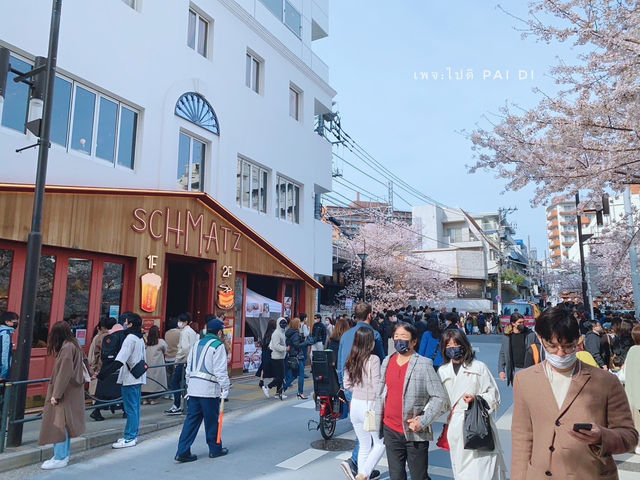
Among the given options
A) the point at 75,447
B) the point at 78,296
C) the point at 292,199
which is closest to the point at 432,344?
the point at 75,447

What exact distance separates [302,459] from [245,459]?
30.5 inches

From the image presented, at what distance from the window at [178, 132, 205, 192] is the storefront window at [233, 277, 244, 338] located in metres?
3.05

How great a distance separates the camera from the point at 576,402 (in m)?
2.53

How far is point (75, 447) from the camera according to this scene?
6598mm

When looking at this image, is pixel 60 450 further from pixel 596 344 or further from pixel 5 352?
pixel 596 344

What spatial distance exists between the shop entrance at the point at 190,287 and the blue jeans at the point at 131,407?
559 cm

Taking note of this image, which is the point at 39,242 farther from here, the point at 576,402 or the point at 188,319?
the point at 576,402

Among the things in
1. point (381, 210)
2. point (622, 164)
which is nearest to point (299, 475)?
point (622, 164)

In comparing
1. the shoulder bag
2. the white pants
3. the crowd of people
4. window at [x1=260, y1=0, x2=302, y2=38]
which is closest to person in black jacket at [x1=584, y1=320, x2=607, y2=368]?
the crowd of people

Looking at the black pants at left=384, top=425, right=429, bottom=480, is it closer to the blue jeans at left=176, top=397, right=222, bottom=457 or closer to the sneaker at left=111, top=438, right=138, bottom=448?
the blue jeans at left=176, top=397, right=222, bottom=457

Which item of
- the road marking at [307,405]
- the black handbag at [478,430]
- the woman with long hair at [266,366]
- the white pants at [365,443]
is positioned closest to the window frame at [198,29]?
the woman with long hair at [266,366]

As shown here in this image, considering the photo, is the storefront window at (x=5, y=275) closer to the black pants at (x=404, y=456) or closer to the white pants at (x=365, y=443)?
the white pants at (x=365, y=443)

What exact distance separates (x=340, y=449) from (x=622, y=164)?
307 inches

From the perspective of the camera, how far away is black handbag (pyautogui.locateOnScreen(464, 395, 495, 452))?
3820mm
